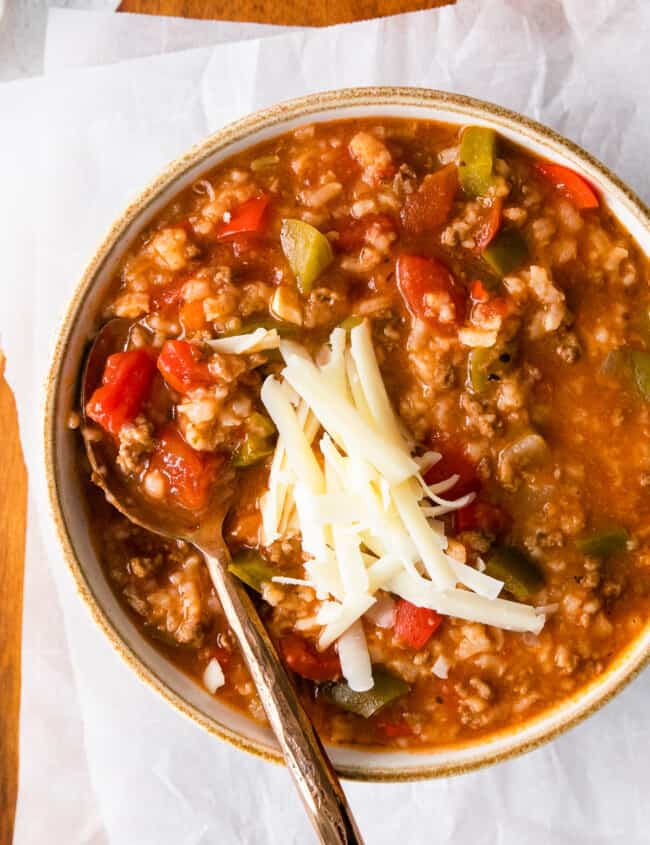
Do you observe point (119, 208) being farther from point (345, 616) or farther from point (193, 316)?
point (345, 616)

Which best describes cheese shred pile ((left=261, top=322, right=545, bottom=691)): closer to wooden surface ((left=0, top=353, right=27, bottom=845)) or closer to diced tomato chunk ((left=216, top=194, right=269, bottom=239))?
diced tomato chunk ((left=216, top=194, right=269, bottom=239))

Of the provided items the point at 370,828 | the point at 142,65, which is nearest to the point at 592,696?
the point at 370,828

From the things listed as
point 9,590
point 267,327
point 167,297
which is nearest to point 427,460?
point 267,327

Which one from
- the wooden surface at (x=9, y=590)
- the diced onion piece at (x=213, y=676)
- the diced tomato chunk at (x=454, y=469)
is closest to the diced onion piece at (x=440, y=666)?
the diced tomato chunk at (x=454, y=469)

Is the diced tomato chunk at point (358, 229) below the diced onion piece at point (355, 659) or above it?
above

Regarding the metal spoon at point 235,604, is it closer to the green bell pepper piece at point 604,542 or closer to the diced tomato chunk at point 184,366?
the diced tomato chunk at point 184,366

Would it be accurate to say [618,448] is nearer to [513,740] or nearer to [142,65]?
[513,740]
